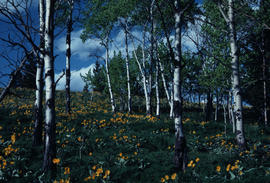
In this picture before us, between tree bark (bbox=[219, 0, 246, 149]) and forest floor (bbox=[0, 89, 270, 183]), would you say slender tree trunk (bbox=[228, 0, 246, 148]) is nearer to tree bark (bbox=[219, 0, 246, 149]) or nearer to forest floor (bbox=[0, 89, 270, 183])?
tree bark (bbox=[219, 0, 246, 149])

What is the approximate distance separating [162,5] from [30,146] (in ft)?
52.1

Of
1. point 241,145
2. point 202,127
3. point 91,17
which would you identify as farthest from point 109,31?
point 241,145

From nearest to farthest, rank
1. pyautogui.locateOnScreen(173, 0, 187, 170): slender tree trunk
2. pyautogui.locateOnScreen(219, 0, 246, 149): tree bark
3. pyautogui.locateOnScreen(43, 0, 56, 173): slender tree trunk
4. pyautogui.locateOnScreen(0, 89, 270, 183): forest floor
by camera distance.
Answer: pyautogui.locateOnScreen(0, 89, 270, 183): forest floor → pyautogui.locateOnScreen(43, 0, 56, 173): slender tree trunk → pyautogui.locateOnScreen(173, 0, 187, 170): slender tree trunk → pyautogui.locateOnScreen(219, 0, 246, 149): tree bark

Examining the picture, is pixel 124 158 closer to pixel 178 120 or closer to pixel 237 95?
pixel 178 120

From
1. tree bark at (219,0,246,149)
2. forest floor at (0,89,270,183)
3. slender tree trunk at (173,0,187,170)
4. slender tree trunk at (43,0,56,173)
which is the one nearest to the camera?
forest floor at (0,89,270,183)

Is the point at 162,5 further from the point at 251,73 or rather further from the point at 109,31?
the point at 251,73

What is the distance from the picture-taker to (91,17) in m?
17.7

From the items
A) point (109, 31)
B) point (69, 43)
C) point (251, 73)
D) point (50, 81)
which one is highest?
point (109, 31)

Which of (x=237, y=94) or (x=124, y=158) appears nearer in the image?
(x=124, y=158)

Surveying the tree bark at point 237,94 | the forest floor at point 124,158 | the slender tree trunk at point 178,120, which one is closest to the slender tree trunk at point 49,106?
the forest floor at point 124,158

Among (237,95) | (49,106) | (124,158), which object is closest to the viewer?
(49,106)

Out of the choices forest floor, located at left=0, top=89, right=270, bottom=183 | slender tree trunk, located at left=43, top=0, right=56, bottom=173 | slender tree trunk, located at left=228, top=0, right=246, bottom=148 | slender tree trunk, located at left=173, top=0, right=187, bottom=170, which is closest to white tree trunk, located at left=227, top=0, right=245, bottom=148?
slender tree trunk, located at left=228, top=0, right=246, bottom=148

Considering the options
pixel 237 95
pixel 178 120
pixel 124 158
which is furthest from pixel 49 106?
pixel 237 95

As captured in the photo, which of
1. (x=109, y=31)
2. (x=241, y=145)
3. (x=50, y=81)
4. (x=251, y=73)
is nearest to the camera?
(x=50, y=81)
